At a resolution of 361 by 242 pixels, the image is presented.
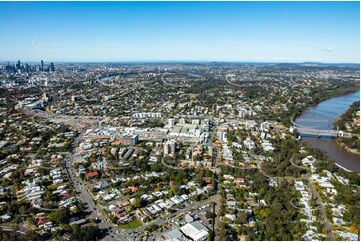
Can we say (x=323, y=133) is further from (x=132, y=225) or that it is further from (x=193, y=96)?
(x=193, y=96)

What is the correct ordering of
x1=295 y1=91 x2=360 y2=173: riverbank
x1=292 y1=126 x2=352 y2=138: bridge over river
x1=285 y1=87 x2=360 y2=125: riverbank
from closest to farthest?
x1=295 y1=91 x2=360 y2=173: riverbank
x1=292 y1=126 x2=352 y2=138: bridge over river
x1=285 y1=87 x2=360 y2=125: riverbank

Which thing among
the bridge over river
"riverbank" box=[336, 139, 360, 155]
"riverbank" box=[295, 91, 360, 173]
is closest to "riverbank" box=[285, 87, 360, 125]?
"riverbank" box=[295, 91, 360, 173]

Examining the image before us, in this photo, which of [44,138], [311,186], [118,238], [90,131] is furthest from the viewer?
[90,131]

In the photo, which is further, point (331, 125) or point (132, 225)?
point (331, 125)

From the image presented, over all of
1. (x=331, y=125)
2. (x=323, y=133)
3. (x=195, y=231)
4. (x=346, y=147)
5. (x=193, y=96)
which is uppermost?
(x=193, y=96)

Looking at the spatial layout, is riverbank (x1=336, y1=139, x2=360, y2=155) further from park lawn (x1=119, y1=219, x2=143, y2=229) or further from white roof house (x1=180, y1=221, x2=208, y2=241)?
park lawn (x1=119, y1=219, x2=143, y2=229)

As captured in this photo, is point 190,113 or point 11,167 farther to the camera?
point 190,113

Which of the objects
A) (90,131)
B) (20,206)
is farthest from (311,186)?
(90,131)

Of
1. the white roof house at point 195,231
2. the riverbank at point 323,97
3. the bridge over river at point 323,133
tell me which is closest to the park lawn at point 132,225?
the white roof house at point 195,231

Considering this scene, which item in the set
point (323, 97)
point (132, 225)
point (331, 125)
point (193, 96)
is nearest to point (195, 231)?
point (132, 225)

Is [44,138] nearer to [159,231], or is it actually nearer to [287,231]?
[159,231]

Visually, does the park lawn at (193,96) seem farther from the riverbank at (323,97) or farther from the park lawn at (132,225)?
the park lawn at (132,225)
